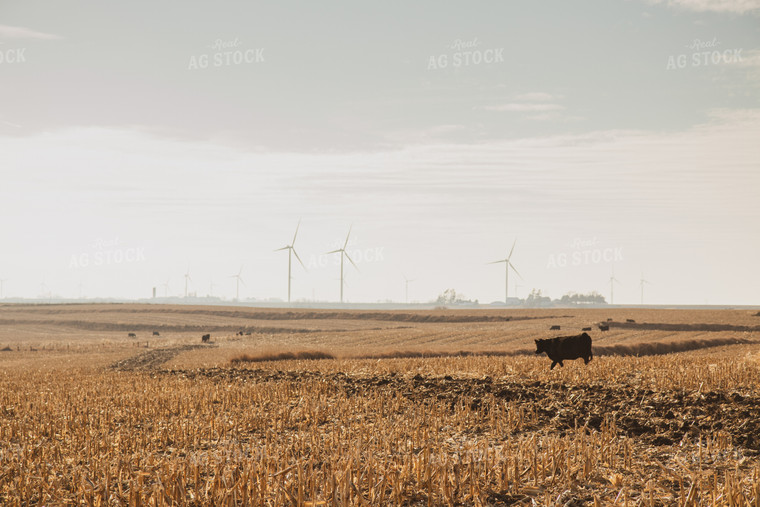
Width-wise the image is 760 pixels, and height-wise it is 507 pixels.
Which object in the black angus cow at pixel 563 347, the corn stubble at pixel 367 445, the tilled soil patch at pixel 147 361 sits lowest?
the tilled soil patch at pixel 147 361

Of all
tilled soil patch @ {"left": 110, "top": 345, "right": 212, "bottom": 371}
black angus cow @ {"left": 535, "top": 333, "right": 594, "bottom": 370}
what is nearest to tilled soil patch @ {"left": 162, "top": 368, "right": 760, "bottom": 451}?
black angus cow @ {"left": 535, "top": 333, "right": 594, "bottom": 370}

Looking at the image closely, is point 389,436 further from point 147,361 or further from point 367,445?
point 147,361

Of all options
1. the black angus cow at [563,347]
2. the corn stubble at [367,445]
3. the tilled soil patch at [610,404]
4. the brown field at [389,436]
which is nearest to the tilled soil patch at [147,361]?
the brown field at [389,436]

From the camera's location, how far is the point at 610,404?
16.8 meters

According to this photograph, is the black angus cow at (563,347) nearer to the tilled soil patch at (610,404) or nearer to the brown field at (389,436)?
the brown field at (389,436)

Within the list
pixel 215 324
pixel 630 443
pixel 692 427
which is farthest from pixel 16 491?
pixel 215 324

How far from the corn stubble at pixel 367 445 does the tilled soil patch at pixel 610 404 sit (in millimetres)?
119

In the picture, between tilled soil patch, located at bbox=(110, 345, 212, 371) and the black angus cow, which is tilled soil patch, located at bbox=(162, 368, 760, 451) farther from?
tilled soil patch, located at bbox=(110, 345, 212, 371)

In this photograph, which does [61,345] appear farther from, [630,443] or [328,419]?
[630,443]

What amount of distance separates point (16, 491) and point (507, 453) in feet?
26.9

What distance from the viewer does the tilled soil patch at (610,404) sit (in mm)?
14055

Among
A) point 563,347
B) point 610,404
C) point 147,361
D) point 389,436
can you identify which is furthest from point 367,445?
point 147,361

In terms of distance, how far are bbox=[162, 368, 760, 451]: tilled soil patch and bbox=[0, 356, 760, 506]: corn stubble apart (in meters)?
0.12

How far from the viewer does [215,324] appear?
111625 mm
